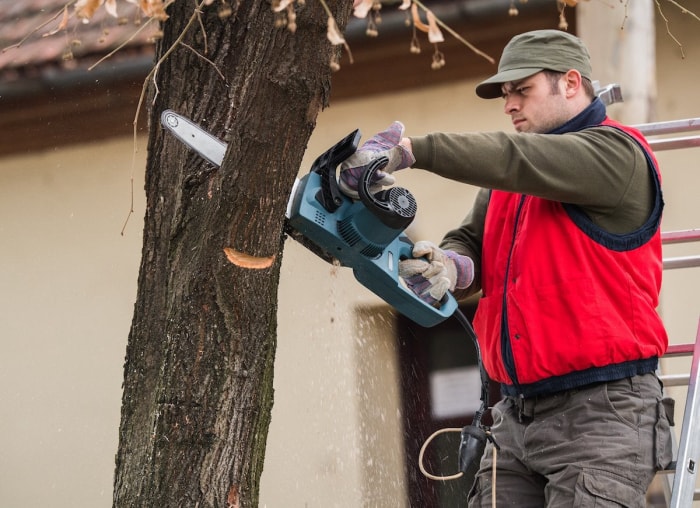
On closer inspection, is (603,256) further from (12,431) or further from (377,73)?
(12,431)

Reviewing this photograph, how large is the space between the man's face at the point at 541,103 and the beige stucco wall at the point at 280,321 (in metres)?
2.15

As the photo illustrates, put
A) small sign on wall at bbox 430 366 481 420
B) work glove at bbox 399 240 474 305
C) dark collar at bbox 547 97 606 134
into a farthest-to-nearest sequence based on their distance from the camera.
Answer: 1. small sign on wall at bbox 430 366 481 420
2. work glove at bbox 399 240 474 305
3. dark collar at bbox 547 97 606 134

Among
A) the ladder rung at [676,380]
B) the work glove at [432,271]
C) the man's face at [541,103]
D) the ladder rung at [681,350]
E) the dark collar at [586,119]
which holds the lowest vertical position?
the ladder rung at [676,380]

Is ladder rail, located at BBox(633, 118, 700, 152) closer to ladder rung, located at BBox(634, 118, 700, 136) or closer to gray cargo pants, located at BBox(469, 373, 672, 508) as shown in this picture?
ladder rung, located at BBox(634, 118, 700, 136)

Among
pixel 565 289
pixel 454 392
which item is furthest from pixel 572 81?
pixel 454 392

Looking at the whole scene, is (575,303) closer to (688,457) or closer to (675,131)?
(688,457)

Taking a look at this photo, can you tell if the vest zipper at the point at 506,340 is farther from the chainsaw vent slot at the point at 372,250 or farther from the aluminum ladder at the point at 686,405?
the aluminum ladder at the point at 686,405

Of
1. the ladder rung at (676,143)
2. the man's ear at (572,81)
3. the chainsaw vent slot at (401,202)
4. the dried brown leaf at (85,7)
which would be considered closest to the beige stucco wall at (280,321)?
the ladder rung at (676,143)

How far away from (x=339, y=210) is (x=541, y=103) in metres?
0.76

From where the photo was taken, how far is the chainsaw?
261 cm

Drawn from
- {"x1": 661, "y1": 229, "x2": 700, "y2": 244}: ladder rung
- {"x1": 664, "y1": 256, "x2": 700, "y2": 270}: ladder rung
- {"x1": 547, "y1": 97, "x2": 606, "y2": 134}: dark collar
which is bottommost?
A: {"x1": 664, "y1": 256, "x2": 700, "y2": 270}: ladder rung

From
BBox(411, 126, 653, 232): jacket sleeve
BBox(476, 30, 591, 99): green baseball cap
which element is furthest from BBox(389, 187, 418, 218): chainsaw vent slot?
BBox(476, 30, 591, 99): green baseball cap

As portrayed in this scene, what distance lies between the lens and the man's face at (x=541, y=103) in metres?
3.04

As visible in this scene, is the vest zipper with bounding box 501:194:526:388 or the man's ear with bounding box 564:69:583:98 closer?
the vest zipper with bounding box 501:194:526:388
